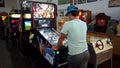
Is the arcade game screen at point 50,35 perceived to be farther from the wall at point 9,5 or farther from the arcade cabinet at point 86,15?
the wall at point 9,5

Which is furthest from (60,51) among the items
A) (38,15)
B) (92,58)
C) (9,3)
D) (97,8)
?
(9,3)

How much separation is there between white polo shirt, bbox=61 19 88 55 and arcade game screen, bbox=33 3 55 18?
1.64 metres

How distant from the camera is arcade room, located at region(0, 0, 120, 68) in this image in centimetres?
207

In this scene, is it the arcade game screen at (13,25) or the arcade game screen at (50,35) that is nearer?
the arcade game screen at (50,35)

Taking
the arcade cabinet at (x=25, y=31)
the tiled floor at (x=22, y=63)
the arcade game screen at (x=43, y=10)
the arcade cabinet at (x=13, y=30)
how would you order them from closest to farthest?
the arcade game screen at (x=43, y=10) < the tiled floor at (x=22, y=63) < the arcade cabinet at (x=25, y=31) < the arcade cabinet at (x=13, y=30)

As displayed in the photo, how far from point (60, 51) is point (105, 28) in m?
2.21

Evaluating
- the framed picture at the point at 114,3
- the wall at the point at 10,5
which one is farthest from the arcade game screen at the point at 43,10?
the wall at the point at 10,5

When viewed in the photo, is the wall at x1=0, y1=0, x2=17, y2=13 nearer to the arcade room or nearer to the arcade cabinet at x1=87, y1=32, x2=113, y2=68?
the arcade room

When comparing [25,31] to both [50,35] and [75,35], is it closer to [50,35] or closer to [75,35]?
[50,35]

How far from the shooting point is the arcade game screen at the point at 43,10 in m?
3.48

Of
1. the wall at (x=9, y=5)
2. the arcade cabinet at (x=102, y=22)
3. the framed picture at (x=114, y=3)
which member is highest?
the wall at (x=9, y=5)

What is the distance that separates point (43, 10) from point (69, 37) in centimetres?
181

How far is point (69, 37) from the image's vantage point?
2049 millimetres

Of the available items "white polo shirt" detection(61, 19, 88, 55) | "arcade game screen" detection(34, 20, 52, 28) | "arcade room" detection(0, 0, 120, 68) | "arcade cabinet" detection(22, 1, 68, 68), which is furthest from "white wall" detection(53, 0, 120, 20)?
"white polo shirt" detection(61, 19, 88, 55)
